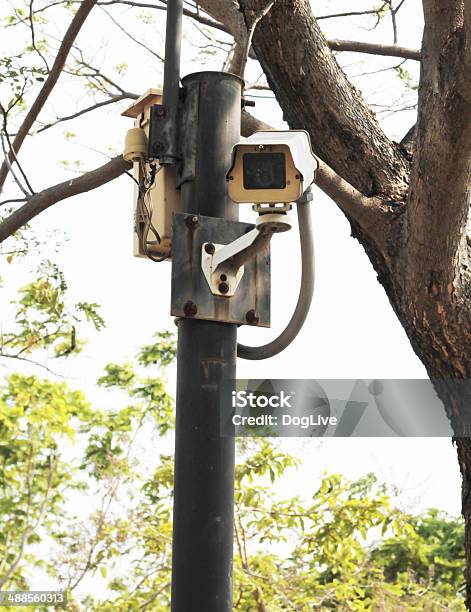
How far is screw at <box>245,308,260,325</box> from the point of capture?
8.92ft

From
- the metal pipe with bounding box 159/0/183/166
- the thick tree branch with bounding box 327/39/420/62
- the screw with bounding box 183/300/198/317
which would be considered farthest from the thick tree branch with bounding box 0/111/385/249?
the thick tree branch with bounding box 327/39/420/62

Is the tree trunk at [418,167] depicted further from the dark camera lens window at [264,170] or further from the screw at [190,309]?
the screw at [190,309]

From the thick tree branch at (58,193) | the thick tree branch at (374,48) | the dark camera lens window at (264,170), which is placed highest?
the thick tree branch at (374,48)

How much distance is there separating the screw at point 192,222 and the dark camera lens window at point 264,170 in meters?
0.23

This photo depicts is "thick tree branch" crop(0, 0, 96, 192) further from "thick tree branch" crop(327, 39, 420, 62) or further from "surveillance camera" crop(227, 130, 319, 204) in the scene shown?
"surveillance camera" crop(227, 130, 319, 204)

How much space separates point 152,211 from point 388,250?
105cm

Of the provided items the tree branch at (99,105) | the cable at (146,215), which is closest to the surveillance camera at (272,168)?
the cable at (146,215)

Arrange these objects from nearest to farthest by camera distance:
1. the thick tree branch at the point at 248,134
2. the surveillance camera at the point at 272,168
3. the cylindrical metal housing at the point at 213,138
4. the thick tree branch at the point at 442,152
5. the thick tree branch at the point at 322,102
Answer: the surveillance camera at the point at 272,168, the cylindrical metal housing at the point at 213,138, the thick tree branch at the point at 442,152, the thick tree branch at the point at 248,134, the thick tree branch at the point at 322,102

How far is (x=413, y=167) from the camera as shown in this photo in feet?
11.0

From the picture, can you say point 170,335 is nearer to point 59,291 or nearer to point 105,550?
point 105,550

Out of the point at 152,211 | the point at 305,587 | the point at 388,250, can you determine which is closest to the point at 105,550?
the point at 305,587

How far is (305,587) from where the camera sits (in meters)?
7.39

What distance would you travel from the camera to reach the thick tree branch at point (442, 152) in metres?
3.16

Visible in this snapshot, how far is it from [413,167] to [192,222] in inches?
38.3
